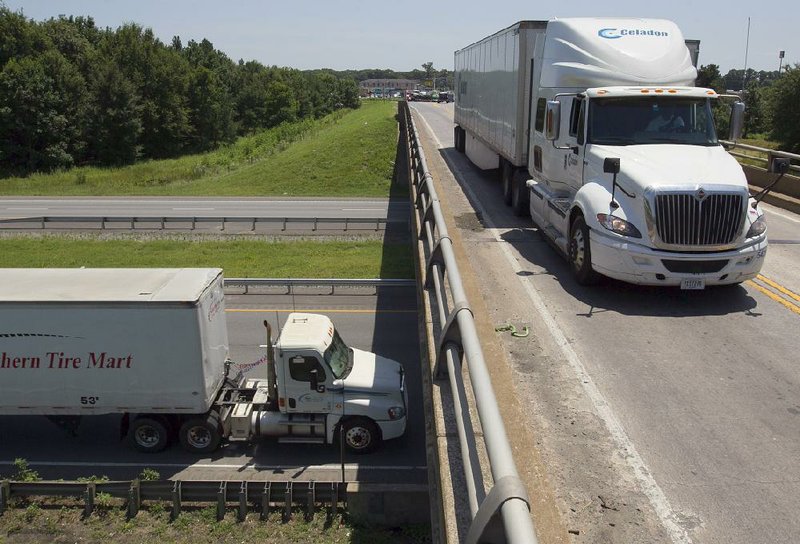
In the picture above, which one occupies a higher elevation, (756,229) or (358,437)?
(756,229)

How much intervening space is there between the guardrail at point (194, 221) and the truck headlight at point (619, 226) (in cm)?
2520

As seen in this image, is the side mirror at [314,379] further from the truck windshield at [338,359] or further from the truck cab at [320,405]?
the truck windshield at [338,359]

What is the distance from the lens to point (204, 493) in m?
11.3

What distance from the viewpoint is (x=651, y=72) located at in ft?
39.6

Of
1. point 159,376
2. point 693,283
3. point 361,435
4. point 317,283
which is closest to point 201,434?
point 159,376

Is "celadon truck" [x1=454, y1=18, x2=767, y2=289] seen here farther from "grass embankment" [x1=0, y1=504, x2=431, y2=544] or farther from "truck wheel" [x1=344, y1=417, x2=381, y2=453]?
"grass embankment" [x1=0, y1=504, x2=431, y2=544]

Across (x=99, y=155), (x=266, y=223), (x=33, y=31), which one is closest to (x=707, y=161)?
(x=266, y=223)

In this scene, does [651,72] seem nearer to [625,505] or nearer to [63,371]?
[625,505]

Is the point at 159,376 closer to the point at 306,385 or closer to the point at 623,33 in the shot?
the point at 306,385

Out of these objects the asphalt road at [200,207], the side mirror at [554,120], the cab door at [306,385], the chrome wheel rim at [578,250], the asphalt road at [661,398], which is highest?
the side mirror at [554,120]

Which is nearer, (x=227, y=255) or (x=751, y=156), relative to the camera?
(x=227, y=255)

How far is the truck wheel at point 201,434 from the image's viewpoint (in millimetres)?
13031

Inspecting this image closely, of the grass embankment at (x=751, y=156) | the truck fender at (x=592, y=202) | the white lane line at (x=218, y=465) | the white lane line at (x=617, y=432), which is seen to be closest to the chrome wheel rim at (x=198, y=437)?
the white lane line at (x=218, y=465)

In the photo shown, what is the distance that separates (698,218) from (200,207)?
3784cm
